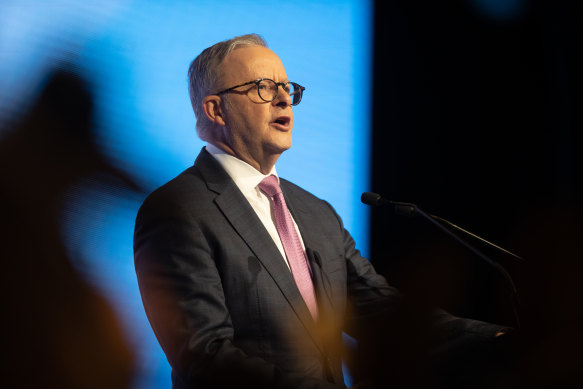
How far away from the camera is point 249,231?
133 cm

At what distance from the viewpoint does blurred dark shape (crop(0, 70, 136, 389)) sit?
4.34ft

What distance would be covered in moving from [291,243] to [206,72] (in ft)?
2.06

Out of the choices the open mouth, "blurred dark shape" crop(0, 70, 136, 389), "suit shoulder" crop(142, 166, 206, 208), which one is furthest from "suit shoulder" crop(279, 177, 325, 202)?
"blurred dark shape" crop(0, 70, 136, 389)

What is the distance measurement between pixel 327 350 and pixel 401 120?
1282 mm

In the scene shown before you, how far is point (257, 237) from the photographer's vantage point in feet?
4.38

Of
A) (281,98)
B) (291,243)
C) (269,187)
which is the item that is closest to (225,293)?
(291,243)

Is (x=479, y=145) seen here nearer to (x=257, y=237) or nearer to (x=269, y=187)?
(x=269, y=187)

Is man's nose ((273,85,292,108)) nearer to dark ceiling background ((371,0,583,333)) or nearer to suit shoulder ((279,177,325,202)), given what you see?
suit shoulder ((279,177,325,202))

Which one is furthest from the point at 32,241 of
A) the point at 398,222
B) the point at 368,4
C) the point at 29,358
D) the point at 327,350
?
the point at 368,4

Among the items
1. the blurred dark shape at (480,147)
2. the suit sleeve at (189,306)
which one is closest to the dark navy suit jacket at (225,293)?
the suit sleeve at (189,306)

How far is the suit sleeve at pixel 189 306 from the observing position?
3.52ft

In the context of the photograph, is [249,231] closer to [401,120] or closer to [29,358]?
[29,358]

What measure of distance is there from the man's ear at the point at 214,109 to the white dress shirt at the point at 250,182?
0.11 m

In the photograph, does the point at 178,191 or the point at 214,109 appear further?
the point at 214,109
